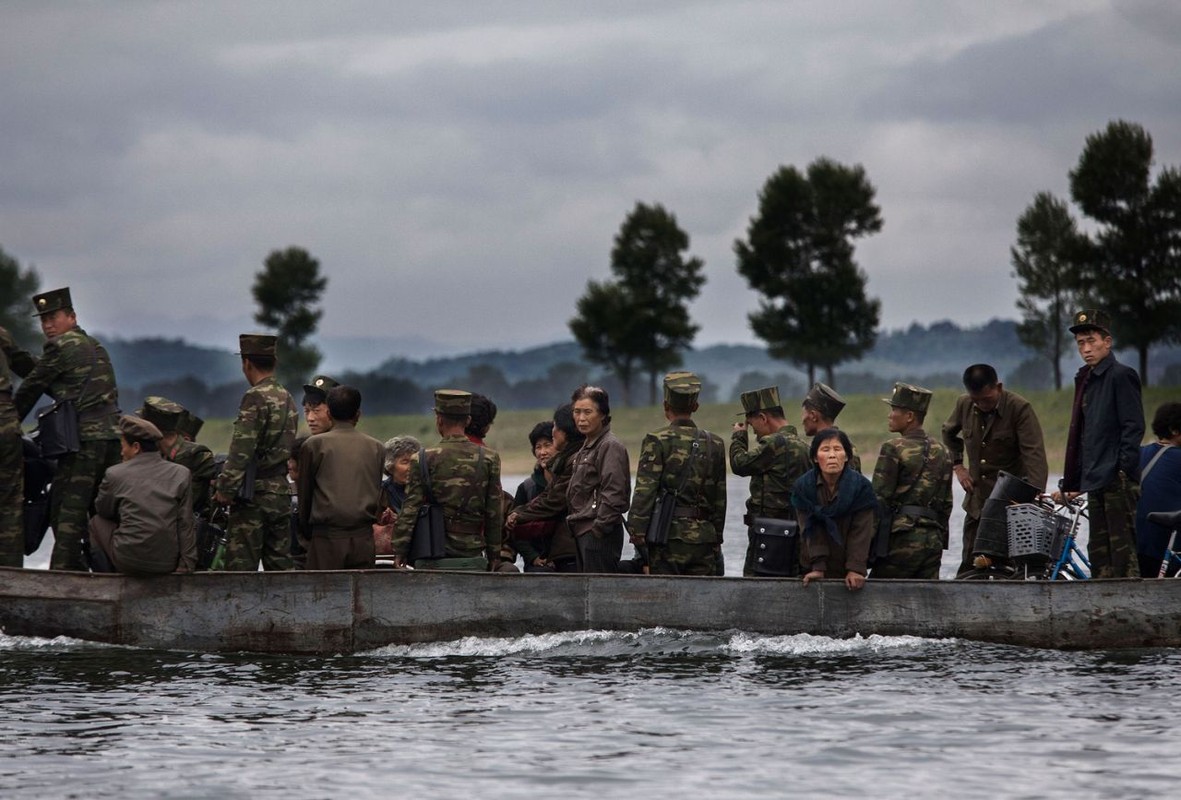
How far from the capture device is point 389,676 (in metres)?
12.5

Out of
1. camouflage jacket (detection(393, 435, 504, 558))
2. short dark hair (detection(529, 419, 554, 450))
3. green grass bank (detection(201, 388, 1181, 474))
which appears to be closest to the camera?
camouflage jacket (detection(393, 435, 504, 558))

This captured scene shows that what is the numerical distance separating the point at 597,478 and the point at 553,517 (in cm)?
101

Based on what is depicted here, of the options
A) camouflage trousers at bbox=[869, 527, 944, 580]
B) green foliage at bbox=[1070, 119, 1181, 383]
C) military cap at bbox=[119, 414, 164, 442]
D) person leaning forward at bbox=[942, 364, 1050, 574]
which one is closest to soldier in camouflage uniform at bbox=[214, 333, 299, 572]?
military cap at bbox=[119, 414, 164, 442]

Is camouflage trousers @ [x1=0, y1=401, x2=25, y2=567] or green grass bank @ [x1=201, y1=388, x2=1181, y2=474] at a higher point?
green grass bank @ [x1=201, y1=388, x2=1181, y2=474]

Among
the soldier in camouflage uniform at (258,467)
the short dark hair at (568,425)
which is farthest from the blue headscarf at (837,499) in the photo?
the soldier in camouflage uniform at (258,467)

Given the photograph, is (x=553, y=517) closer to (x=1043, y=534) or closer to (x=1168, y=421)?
(x=1043, y=534)

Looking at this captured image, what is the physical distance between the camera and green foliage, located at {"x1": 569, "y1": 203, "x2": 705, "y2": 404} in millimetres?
79312

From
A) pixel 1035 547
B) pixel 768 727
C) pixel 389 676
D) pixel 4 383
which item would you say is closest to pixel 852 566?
pixel 1035 547

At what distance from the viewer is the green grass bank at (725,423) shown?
5416cm

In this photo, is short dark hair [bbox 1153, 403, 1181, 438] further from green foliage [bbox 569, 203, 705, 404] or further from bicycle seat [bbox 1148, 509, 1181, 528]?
green foliage [bbox 569, 203, 705, 404]

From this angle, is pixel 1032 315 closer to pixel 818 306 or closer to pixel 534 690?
pixel 818 306

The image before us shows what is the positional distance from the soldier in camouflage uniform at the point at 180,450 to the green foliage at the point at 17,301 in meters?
93.6

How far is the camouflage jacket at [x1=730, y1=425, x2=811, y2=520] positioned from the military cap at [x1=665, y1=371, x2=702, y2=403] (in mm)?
463

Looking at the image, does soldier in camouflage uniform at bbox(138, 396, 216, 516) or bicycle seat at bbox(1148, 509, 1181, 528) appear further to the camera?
soldier in camouflage uniform at bbox(138, 396, 216, 516)
